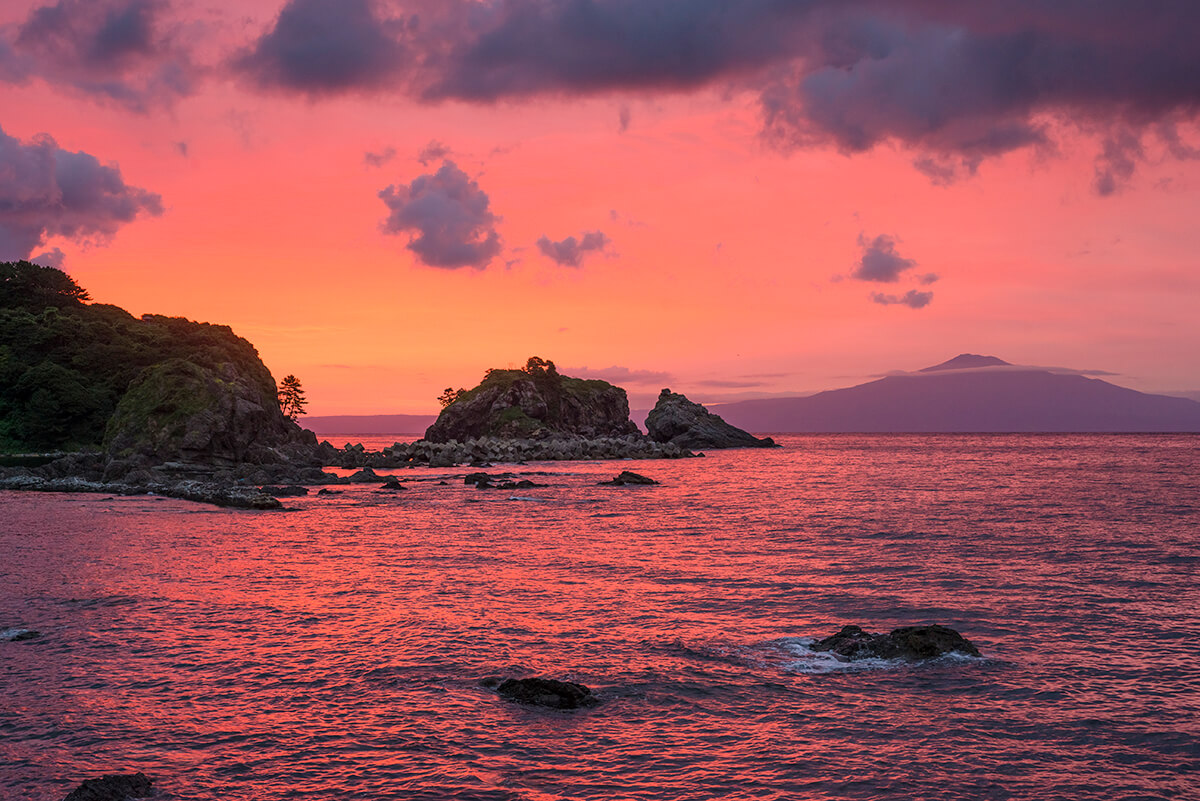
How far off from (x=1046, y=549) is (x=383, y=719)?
31.3 m

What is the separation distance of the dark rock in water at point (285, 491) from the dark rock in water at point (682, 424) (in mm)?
122220

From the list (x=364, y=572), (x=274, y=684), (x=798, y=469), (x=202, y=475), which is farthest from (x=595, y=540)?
(x=798, y=469)

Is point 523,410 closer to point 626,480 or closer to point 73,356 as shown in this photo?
point 73,356

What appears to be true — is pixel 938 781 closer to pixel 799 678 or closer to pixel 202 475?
pixel 799 678

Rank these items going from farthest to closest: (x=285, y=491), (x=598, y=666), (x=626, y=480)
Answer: (x=626, y=480) < (x=285, y=491) < (x=598, y=666)

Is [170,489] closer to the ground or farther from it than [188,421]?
closer to the ground

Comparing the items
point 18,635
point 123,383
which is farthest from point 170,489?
point 123,383

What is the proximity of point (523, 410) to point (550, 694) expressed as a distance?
512ft

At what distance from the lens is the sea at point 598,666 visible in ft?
37.7

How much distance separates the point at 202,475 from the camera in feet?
235

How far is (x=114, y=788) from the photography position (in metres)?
10.4

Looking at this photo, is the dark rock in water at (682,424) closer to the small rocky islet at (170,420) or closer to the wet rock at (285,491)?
the small rocky islet at (170,420)

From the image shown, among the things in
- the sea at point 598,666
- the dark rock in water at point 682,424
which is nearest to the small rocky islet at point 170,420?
the dark rock in water at point 682,424

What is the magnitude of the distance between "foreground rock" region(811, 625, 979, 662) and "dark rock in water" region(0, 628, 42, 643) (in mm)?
18598
